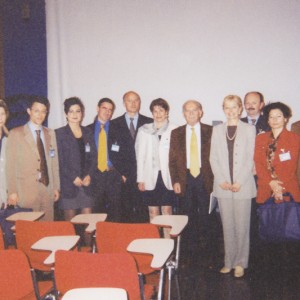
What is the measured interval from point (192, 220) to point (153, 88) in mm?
2100

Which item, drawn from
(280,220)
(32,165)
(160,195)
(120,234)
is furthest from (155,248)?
(160,195)

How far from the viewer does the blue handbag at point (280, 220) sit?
3264 mm

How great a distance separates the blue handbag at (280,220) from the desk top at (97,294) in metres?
2.20

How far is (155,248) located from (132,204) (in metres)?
2.72

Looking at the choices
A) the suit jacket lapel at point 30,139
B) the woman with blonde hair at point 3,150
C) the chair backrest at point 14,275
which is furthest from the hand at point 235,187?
the woman with blonde hair at point 3,150

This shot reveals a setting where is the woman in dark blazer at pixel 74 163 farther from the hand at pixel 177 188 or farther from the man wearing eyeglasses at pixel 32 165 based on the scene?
the hand at pixel 177 188

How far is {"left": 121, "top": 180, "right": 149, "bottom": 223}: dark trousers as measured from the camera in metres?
4.62

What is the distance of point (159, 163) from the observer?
410cm

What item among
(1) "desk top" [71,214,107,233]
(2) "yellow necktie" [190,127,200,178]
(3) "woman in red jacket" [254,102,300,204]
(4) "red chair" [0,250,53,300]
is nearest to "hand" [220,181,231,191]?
(3) "woman in red jacket" [254,102,300,204]

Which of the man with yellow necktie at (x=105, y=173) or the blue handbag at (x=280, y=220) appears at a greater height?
the man with yellow necktie at (x=105, y=173)

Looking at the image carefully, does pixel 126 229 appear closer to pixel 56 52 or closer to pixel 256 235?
pixel 256 235

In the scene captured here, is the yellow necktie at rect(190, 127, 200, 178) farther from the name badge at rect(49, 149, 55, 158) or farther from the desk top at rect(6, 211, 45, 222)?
the desk top at rect(6, 211, 45, 222)

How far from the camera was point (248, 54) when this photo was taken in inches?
207

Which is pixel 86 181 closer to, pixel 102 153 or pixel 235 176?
pixel 102 153
